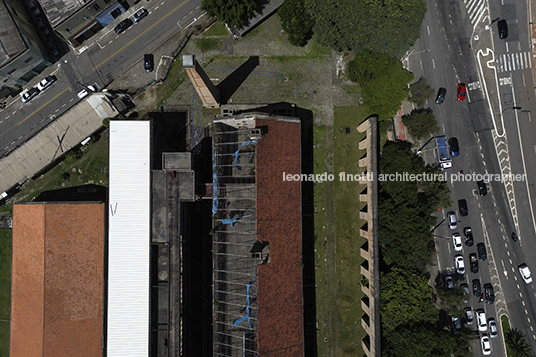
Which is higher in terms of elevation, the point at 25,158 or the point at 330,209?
the point at 25,158

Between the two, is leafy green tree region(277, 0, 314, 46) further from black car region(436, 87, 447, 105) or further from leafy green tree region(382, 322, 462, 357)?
leafy green tree region(382, 322, 462, 357)

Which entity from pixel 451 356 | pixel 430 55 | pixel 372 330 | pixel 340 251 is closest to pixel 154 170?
pixel 340 251

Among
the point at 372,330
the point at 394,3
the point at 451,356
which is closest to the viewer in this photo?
the point at 394,3

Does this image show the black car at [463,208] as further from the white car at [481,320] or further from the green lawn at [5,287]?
the green lawn at [5,287]

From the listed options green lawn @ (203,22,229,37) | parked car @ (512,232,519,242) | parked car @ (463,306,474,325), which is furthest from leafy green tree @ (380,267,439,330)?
green lawn @ (203,22,229,37)

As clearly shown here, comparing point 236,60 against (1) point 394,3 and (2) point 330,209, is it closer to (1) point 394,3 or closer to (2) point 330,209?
(1) point 394,3

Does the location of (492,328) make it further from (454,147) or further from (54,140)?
(54,140)

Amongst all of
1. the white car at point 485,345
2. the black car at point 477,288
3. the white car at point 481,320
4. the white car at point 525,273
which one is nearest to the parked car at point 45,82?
the black car at point 477,288
